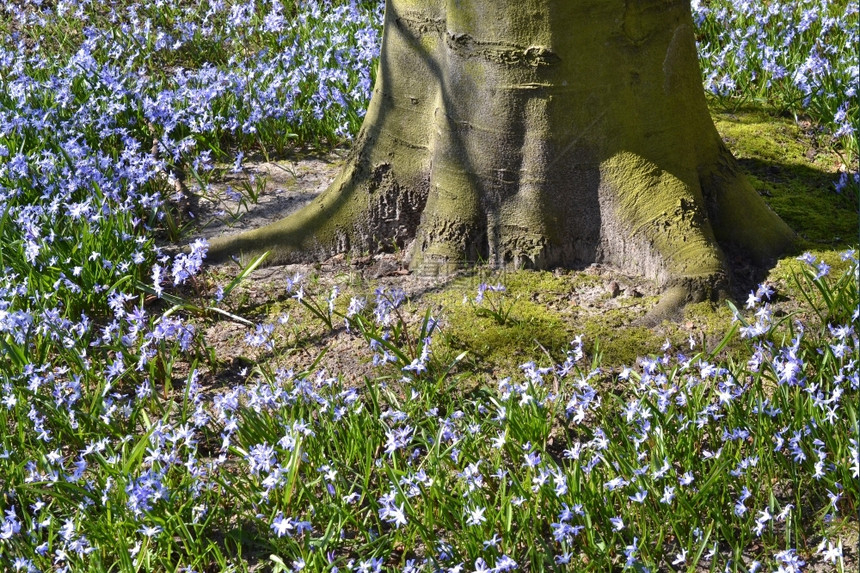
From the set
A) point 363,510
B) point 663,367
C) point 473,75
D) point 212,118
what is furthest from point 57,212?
point 663,367

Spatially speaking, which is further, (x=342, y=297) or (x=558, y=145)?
(x=342, y=297)

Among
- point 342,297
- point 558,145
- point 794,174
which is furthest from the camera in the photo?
point 794,174

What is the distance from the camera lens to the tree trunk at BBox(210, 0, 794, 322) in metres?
3.44

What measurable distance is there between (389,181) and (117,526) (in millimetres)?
1989

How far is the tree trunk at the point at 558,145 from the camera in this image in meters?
3.44

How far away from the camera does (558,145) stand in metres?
3.61

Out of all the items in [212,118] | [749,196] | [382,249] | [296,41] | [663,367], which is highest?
[296,41]

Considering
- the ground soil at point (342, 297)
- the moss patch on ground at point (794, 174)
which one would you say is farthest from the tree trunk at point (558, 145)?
the moss patch on ground at point (794, 174)

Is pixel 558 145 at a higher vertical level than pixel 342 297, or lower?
higher

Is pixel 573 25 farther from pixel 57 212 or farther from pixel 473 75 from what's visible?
pixel 57 212

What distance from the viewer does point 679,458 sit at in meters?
2.76

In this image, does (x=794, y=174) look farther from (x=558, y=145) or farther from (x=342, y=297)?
(x=342, y=297)

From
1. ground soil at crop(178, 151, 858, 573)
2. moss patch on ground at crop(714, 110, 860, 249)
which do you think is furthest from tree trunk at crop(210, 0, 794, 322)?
moss patch on ground at crop(714, 110, 860, 249)

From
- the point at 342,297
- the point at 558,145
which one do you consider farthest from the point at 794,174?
the point at 342,297
